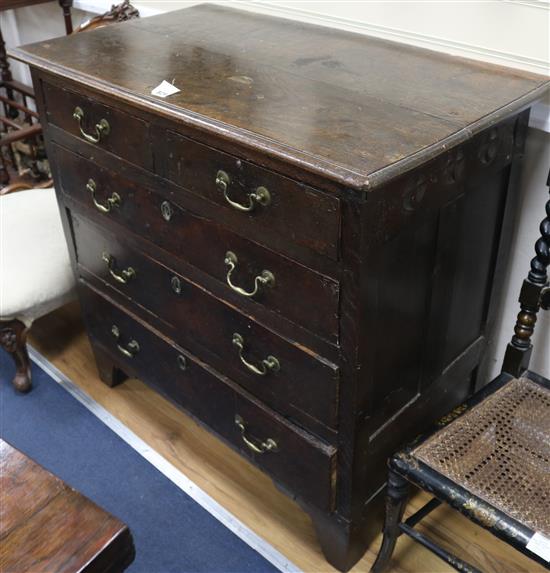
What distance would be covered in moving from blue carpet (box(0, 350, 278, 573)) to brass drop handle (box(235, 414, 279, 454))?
0.93 feet

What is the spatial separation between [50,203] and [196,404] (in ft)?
2.94

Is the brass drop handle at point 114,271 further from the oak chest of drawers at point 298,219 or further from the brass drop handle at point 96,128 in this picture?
the brass drop handle at point 96,128

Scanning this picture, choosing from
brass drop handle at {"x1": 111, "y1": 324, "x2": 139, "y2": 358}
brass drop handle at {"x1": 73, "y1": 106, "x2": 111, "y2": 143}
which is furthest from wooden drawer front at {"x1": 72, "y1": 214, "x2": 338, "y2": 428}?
brass drop handle at {"x1": 73, "y1": 106, "x2": 111, "y2": 143}

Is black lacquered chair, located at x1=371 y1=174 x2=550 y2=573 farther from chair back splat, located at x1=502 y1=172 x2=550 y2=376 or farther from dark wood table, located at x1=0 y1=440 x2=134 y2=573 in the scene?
dark wood table, located at x1=0 y1=440 x2=134 y2=573

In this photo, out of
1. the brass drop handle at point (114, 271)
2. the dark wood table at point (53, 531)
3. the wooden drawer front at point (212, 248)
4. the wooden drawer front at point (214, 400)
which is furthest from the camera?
the brass drop handle at point (114, 271)

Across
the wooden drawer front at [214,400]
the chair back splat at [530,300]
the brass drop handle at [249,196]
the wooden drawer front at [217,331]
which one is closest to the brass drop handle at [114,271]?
the wooden drawer front at [217,331]

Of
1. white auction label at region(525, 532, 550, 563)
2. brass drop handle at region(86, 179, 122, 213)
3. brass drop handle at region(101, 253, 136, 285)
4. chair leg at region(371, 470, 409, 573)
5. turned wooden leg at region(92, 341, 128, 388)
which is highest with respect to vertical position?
brass drop handle at region(86, 179, 122, 213)

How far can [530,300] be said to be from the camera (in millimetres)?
1352

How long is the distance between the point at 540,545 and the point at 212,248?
29.4 inches

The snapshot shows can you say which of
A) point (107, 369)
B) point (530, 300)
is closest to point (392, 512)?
point (530, 300)

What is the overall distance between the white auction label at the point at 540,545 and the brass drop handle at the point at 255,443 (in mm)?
522

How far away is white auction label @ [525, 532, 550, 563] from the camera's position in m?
1.07

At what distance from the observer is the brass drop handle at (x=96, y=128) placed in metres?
1.40

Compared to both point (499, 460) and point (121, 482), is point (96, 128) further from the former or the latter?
point (499, 460)
